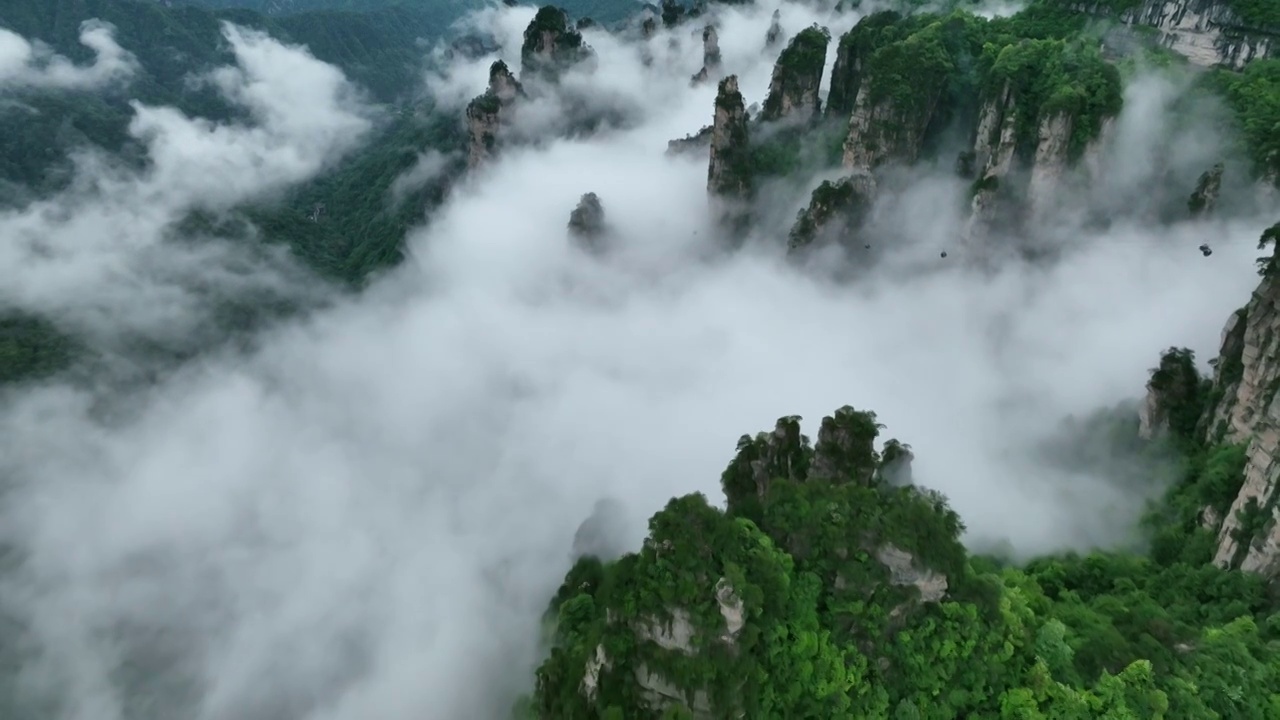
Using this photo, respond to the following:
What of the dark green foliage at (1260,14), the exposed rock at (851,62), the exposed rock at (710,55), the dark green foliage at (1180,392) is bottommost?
the dark green foliage at (1180,392)

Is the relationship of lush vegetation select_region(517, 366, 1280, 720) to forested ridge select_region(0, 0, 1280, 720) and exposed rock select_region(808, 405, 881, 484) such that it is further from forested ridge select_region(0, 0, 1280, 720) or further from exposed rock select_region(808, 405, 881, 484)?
exposed rock select_region(808, 405, 881, 484)

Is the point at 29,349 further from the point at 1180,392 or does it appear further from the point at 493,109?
the point at 1180,392

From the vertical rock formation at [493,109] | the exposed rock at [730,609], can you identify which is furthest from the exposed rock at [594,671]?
the vertical rock formation at [493,109]

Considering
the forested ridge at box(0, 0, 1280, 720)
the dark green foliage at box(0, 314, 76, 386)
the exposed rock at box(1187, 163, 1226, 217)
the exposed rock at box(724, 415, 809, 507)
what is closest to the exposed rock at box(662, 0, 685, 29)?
the exposed rock at box(1187, 163, 1226, 217)

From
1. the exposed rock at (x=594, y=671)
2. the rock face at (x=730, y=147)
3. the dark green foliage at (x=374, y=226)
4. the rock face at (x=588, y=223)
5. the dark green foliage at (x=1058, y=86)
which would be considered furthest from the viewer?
the dark green foliage at (x=374, y=226)

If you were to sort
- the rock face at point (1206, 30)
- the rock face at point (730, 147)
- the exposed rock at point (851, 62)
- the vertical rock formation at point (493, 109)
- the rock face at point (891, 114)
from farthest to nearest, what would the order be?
the vertical rock formation at point (493, 109) → the rock face at point (730, 147) → the exposed rock at point (851, 62) → the rock face at point (891, 114) → the rock face at point (1206, 30)

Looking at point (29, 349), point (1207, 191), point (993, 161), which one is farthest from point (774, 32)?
point (29, 349)

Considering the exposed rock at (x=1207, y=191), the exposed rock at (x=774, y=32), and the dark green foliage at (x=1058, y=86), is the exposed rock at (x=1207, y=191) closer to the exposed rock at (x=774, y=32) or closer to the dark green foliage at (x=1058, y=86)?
the dark green foliage at (x=1058, y=86)
